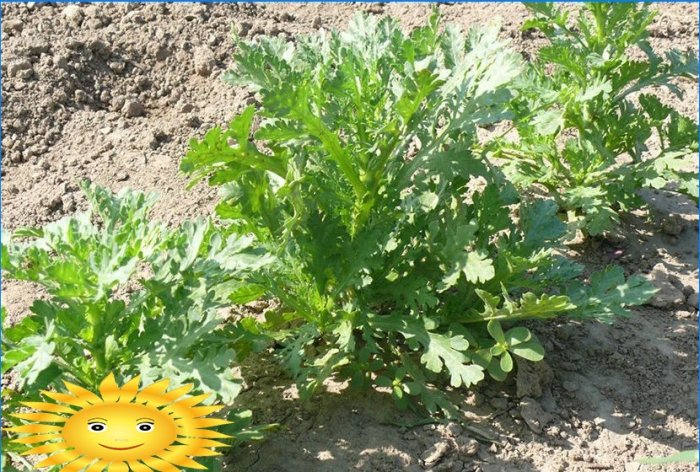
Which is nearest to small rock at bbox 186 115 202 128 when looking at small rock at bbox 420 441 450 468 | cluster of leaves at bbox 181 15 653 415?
cluster of leaves at bbox 181 15 653 415

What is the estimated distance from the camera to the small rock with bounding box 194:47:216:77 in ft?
18.1

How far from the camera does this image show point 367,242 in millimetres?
3645

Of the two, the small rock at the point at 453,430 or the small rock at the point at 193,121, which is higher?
the small rock at the point at 193,121

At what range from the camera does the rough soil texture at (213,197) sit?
373 cm

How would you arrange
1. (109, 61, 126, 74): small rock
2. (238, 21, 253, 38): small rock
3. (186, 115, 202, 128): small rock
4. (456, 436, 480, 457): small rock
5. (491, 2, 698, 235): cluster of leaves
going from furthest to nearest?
(238, 21, 253, 38): small rock, (109, 61, 126, 74): small rock, (186, 115, 202, 128): small rock, (491, 2, 698, 235): cluster of leaves, (456, 436, 480, 457): small rock

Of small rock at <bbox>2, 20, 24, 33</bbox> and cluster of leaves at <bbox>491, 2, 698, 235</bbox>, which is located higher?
small rock at <bbox>2, 20, 24, 33</bbox>

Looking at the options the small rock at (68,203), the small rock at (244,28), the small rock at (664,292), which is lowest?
the small rock at (664,292)

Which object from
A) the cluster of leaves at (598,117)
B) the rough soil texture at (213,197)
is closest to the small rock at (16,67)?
the rough soil texture at (213,197)

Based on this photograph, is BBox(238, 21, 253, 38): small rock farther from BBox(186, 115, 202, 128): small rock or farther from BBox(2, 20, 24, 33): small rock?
BBox(2, 20, 24, 33): small rock

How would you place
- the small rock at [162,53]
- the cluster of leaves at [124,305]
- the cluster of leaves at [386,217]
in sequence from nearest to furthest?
the cluster of leaves at [124,305], the cluster of leaves at [386,217], the small rock at [162,53]

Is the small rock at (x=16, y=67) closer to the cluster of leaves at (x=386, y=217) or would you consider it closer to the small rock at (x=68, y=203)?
the small rock at (x=68, y=203)

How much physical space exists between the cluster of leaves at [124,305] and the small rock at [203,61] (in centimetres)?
221

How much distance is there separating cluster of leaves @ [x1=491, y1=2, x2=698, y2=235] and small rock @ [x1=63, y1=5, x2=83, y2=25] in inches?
98.3

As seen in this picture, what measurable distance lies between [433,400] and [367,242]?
0.66 m
